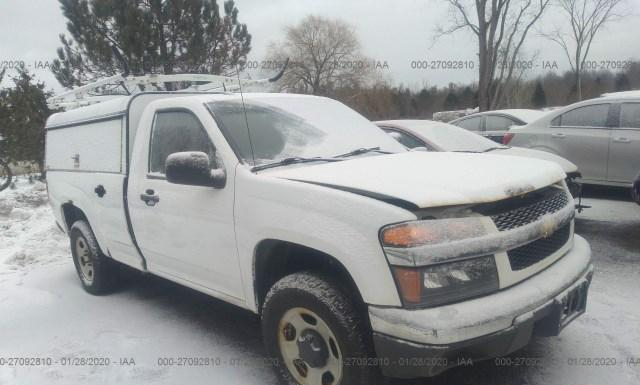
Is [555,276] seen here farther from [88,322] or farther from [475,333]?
[88,322]

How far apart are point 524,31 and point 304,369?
2479cm

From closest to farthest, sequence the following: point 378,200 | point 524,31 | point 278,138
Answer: point 378,200 < point 278,138 < point 524,31

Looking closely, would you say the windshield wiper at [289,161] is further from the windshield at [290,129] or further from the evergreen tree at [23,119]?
the evergreen tree at [23,119]

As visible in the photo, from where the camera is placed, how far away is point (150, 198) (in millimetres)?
3639

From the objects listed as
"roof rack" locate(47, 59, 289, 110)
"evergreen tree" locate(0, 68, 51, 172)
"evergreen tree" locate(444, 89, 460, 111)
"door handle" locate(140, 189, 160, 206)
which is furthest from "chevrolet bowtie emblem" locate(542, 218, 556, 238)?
"evergreen tree" locate(444, 89, 460, 111)

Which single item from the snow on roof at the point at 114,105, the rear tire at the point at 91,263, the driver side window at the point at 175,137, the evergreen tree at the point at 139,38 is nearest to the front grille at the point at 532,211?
the driver side window at the point at 175,137

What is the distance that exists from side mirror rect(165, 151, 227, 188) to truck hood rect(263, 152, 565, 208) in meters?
0.35

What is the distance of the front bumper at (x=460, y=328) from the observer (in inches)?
85.7

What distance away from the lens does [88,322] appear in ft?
13.8

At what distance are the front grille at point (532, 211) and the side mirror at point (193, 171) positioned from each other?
1597 mm

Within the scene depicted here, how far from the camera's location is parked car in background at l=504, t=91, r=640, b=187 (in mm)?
6402

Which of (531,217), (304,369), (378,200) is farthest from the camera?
(304,369)

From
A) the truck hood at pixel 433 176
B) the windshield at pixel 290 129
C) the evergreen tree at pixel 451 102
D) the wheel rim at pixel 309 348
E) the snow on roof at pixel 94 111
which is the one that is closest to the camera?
the truck hood at pixel 433 176

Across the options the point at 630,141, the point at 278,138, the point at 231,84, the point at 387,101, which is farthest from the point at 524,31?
the point at 278,138
